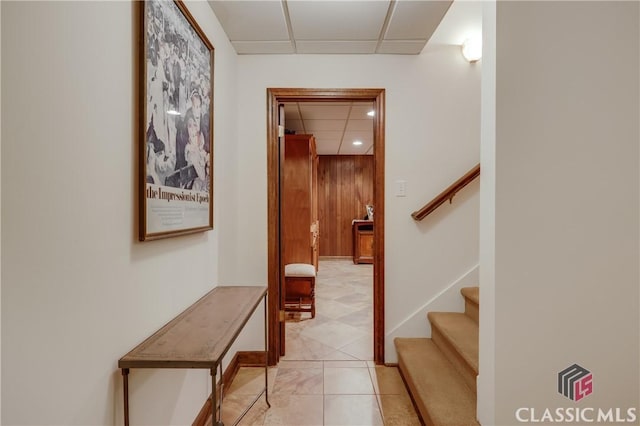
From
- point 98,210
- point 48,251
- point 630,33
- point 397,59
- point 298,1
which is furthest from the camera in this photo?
point 397,59

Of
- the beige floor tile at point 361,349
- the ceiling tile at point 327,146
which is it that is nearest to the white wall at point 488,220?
the beige floor tile at point 361,349

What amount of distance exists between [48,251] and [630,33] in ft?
6.87

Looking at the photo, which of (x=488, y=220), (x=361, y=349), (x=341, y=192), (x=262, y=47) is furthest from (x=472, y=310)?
(x=341, y=192)

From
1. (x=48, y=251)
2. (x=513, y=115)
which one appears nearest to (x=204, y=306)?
(x=48, y=251)

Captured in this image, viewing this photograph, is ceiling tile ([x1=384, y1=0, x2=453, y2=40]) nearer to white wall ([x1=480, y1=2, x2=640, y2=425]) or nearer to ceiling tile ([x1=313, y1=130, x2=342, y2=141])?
white wall ([x1=480, y1=2, x2=640, y2=425])

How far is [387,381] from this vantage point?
210 cm

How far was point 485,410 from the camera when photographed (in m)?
1.28

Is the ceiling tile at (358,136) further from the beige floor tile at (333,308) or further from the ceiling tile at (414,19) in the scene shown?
the ceiling tile at (414,19)

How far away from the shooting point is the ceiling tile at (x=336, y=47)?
2.13m

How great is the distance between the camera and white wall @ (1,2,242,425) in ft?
2.17

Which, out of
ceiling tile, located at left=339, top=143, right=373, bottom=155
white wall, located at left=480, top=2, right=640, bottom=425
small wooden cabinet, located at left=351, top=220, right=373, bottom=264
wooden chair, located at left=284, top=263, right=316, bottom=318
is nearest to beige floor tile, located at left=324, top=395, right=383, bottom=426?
white wall, located at left=480, top=2, right=640, bottom=425

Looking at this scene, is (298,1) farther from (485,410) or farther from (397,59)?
(485,410)

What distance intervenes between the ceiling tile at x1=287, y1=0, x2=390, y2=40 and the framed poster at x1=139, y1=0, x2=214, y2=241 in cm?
59

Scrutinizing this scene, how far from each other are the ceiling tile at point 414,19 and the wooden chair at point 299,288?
89.6 inches
